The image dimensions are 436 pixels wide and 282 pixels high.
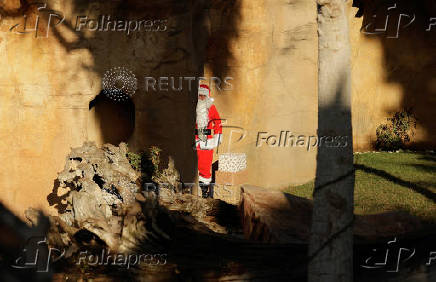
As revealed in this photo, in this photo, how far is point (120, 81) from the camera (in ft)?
35.8

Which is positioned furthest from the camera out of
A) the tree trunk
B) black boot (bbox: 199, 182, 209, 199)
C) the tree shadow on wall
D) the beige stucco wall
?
the tree shadow on wall

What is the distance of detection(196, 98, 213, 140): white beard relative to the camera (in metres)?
11.9

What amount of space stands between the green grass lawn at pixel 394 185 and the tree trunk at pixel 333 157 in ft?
14.1

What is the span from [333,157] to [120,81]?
6601 mm

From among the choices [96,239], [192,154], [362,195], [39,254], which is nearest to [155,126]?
[192,154]

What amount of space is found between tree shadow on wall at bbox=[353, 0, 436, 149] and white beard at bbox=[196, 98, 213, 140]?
5926mm

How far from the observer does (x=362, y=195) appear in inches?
433

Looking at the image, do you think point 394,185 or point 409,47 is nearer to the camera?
point 394,185

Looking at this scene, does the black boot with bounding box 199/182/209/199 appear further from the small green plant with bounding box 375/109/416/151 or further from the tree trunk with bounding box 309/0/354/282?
the tree trunk with bounding box 309/0/354/282

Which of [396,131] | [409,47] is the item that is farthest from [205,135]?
[409,47]

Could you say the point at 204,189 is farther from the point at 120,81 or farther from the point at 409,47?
the point at 409,47

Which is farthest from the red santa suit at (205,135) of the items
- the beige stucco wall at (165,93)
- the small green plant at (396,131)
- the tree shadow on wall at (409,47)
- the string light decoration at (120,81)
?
the tree shadow on wall at (409,47)

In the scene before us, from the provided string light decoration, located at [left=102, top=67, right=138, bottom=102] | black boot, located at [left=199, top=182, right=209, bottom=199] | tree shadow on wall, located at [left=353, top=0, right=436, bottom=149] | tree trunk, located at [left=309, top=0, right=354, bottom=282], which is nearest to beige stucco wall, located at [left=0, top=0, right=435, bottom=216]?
string light decoration, located at [left=102, top=67, right=138, bottom=102]

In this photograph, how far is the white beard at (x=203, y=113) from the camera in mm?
11867
